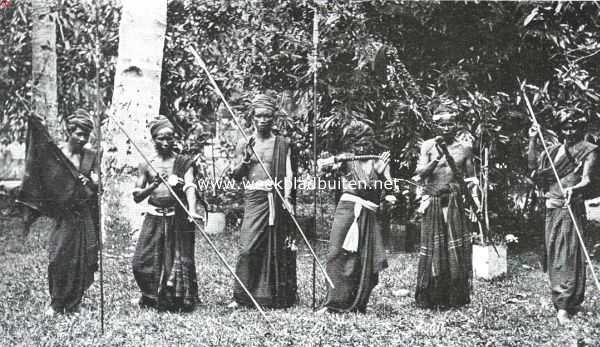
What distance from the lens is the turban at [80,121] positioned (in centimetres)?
599

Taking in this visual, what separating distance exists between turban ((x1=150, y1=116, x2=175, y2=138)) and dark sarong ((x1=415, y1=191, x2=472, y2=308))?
8.28ft

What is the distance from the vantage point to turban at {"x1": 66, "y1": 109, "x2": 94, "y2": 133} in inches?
236

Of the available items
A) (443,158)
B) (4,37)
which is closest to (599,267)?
(443,158)

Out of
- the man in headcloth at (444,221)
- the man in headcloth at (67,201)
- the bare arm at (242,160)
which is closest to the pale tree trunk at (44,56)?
the man in headcloth at (67,201)

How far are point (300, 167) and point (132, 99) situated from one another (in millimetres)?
1685

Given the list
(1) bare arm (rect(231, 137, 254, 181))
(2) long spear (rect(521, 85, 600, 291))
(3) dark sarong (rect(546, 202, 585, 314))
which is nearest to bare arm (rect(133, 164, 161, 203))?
(1) bare arm (rect(231, 137, 254, 181))

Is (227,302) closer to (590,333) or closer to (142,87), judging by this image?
(142,87)

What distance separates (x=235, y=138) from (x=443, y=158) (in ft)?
6.55

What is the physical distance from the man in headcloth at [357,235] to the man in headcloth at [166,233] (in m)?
1.29

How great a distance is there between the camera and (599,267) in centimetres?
635

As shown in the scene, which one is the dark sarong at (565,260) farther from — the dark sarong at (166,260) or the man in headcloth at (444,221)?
the dark sarong at (166,260)

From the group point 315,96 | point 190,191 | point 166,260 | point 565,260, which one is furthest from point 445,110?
point 166,260

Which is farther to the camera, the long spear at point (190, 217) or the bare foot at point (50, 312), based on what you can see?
the bare foot at point (50, 312)

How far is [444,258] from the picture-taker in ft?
21.1
